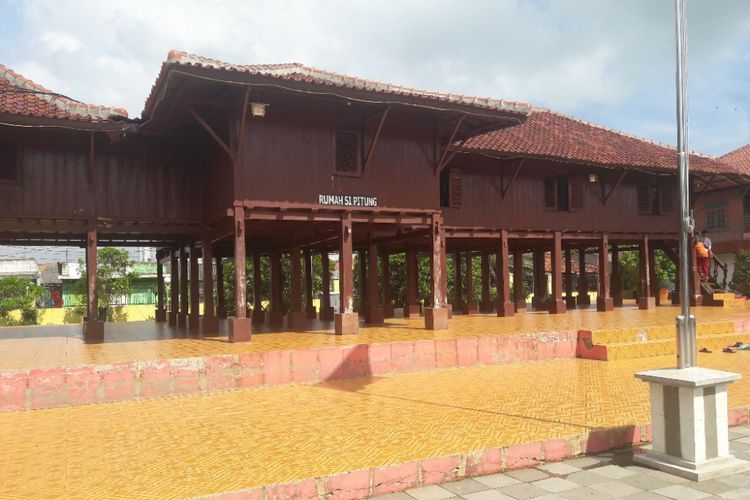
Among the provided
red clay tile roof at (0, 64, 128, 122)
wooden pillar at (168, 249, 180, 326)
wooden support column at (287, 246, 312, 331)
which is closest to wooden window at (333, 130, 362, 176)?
wooden support column at (287, 246, 312, 331)

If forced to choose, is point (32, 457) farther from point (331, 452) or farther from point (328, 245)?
point (328, 245)

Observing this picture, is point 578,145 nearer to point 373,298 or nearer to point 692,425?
point 373,298

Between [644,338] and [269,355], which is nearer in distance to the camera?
[269,355]

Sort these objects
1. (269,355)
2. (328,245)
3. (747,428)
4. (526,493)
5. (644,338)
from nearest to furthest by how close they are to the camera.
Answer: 1. (526,493)
2. (747,428)
3. (269,355)
4. (644,338)
5. (328,245)

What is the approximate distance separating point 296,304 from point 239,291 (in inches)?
156

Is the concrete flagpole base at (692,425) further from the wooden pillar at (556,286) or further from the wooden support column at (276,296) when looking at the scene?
the wooden pillar at (556,286)

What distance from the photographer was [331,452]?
6.44 m

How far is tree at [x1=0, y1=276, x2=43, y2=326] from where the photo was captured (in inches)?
1248

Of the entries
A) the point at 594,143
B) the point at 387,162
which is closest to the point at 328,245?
the point at 387,162

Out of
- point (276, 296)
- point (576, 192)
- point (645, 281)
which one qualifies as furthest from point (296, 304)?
point (645, 281)

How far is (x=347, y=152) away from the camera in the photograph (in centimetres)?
1444

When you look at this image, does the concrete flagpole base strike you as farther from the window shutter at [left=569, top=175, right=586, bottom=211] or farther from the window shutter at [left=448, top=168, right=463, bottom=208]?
the window shutter at [left=569, top=175, right=586, bottom=211]

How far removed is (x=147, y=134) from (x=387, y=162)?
5.68 metres

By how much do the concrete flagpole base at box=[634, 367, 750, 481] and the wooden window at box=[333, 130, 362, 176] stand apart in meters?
9.27
